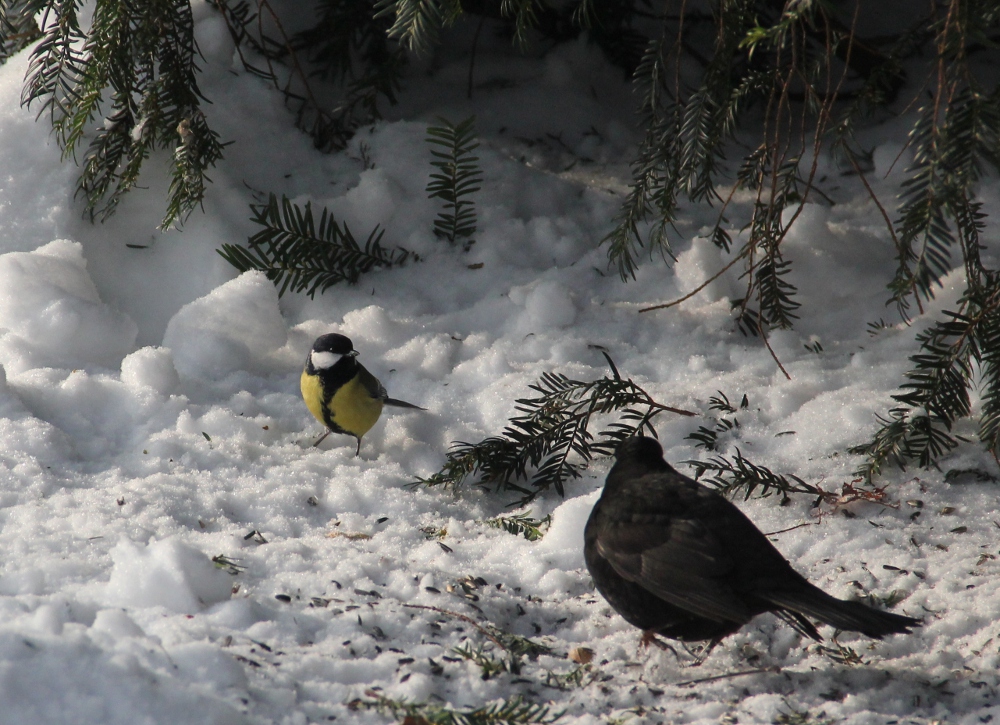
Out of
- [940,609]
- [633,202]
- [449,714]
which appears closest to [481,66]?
[633,202]

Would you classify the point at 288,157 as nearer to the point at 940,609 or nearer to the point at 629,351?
the point at 629,351

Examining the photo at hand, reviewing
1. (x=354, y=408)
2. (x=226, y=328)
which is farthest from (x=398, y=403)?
(x=226, y=328)

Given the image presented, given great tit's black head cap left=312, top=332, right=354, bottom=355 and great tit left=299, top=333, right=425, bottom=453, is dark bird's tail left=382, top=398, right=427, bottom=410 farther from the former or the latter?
great tit's black head cap left=312, top=332, right=354, bottom=355

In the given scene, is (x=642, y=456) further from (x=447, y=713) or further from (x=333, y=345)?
(x=333, y=345)

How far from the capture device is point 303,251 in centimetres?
441

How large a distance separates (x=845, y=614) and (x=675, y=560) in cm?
49

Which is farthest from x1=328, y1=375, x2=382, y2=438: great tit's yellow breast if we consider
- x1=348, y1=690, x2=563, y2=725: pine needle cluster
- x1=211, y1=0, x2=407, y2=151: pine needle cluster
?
x1=211, y1=0, x2=407, y2=151: pine needle cluster

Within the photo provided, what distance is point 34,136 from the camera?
439 centimetres

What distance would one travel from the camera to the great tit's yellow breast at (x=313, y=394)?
12.3ft

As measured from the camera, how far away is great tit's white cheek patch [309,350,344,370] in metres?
3.79

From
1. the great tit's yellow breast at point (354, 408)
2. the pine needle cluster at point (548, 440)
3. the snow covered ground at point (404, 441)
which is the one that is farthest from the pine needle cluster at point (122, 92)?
the pine needle cluster at point (548, 440)

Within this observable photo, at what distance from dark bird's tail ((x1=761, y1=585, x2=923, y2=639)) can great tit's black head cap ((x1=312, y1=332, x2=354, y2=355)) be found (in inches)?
82.2

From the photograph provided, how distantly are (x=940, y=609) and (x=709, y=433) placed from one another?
1.13m

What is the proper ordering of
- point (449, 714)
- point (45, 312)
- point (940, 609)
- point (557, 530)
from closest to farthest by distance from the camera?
point (449, 714) → point (940, 609) → point (557, 530) → point (45, 312)
